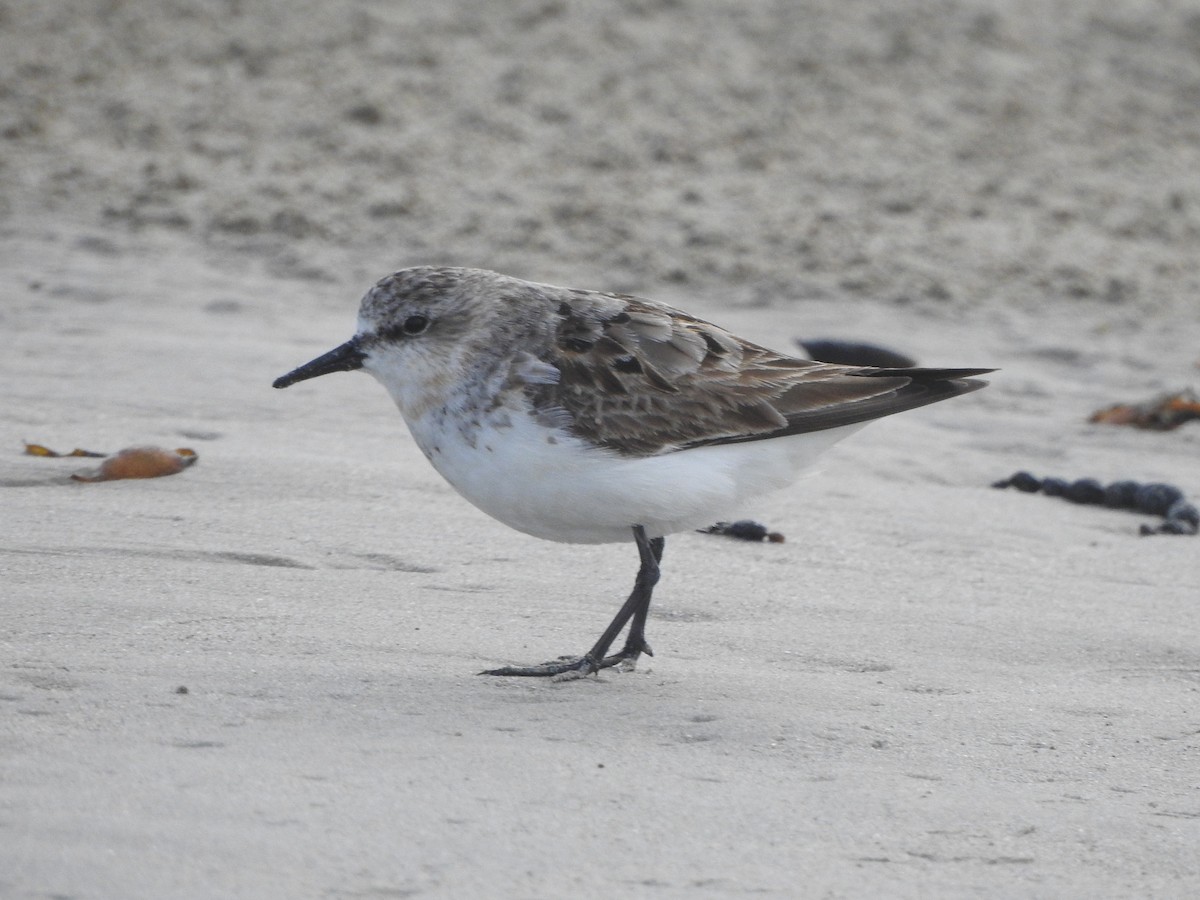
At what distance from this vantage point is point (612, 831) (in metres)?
3.25

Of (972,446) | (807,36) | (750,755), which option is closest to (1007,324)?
(972,446)

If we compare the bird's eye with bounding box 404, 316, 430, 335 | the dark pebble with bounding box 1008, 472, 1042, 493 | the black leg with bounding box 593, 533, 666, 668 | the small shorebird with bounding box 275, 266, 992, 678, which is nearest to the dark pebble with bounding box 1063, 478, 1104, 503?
the dark pebble with bounding box 1008, 472, 1042, 493

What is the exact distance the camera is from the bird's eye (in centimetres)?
454

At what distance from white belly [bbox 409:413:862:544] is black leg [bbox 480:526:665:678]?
9 cm

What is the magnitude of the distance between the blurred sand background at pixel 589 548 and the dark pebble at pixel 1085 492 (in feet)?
0.25

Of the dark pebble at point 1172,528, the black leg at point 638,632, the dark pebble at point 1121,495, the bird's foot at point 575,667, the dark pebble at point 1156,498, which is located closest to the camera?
the bird's foot at point 575,667

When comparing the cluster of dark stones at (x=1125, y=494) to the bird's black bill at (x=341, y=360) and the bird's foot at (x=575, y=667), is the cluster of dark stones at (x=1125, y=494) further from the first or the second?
the bird's black bill at (x=341, y=360)

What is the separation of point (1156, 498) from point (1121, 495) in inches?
6.1

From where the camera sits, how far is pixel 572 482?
4215 mm

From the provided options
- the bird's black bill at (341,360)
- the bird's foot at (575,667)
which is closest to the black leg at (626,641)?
the bird's foot at (575,667)

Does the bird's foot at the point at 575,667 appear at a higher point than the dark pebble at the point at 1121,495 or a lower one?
lower

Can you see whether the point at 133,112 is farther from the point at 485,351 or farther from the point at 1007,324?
the point at 485,351

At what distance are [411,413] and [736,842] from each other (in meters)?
1.72

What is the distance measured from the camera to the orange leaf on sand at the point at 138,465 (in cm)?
534
